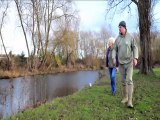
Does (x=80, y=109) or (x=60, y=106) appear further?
(x=60, y=106)

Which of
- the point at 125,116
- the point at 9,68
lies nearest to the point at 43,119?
the point at 125,116

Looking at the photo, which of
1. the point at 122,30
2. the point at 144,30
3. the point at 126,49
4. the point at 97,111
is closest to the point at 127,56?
the point at 126,49

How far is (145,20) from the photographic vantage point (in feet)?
83.6

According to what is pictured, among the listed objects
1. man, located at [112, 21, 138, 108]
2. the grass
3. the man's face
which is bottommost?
the grass

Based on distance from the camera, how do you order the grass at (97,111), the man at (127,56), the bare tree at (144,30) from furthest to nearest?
1. the bare tree at (144,30)
2. the man at (127,56)
3. the grass at (97,111)

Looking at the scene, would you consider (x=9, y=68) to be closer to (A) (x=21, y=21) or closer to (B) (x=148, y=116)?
(A) (x=21, y=21)

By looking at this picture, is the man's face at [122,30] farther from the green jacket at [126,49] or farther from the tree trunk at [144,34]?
the tree trunk at [144,34]

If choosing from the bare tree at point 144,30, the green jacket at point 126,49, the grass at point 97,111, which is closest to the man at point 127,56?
the green jacket at point 126,49

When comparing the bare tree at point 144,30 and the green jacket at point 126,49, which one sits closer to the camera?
the green jacket at point 126,49

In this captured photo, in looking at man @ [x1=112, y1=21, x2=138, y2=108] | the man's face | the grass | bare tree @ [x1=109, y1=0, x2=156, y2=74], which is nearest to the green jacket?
man @ [x1=112, y1=21, x2=138, y2=108]

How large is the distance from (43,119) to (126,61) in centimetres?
315

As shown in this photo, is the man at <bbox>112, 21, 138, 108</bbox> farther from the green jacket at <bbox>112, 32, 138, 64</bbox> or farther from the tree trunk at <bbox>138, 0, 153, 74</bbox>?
the tree trunk at <bbox>138, 0, 153, 74</bbox>

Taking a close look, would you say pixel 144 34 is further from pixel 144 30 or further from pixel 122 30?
pixel 122 30

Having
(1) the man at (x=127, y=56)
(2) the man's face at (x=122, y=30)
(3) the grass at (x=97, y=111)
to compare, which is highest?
(2) the man's face at (x=122, y=30)
